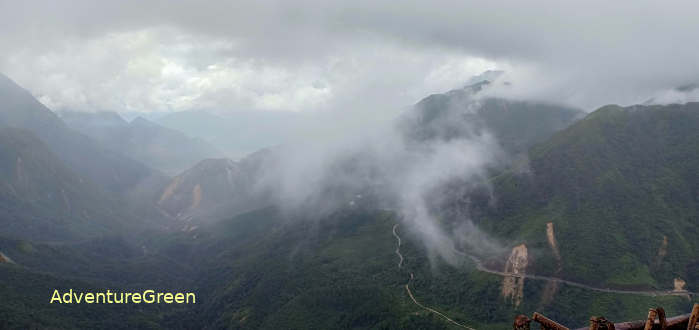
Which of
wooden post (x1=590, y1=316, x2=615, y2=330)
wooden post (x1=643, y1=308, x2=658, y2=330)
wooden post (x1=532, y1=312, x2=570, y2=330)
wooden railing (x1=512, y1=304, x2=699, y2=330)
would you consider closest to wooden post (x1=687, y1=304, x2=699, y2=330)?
wooden railing (x1=512, y1=304, x2=699, y2=330)

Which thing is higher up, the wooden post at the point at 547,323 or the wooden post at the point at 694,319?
the wooden post at the point at 547,323

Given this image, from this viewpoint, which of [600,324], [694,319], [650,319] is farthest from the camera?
[694,319]

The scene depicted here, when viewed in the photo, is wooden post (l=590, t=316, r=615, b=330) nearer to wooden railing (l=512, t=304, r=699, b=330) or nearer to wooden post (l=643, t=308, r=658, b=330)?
wooden railing (l=512, t=304, r=699, b=330)

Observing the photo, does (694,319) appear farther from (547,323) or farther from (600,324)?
(547,323)

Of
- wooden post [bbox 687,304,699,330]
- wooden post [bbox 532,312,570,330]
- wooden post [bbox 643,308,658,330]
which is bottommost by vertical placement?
wooden post [bbox 687,304,699,330]

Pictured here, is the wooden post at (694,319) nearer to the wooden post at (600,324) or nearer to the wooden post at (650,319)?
the wooden post at (650,319)

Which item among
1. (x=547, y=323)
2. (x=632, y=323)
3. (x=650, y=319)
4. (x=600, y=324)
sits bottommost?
(x=632, y=323)

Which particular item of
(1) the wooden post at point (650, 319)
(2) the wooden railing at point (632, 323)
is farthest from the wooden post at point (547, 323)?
(1) the wooden post at point (650, 319)

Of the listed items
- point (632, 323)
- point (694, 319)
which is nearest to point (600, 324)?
point (632, 323)

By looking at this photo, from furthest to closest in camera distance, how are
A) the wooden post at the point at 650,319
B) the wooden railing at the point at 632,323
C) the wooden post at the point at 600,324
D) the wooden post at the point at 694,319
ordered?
1. the wooden post at the point at 694,319
2. the wooden post at the point at 650,319
3. the wooden railing at the point at 632,323
4. the wooden post at the point at 600,324

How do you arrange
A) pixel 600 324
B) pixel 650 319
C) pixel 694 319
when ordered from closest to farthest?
pixel 600 324 < pixel 650 319 < pixel 694 319

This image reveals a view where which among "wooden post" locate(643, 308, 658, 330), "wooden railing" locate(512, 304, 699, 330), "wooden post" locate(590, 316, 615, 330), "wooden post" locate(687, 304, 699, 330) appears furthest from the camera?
"wooden post" locate(687, 304, 699, 330)

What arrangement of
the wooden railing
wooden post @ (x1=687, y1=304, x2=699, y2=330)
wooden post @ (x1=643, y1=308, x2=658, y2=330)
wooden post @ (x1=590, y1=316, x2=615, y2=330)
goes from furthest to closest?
wooden post @ (x1=687, y1=304, x2=699, y2=330) → wooden post @ (x1=643, y1=308, x2=658, y2=330) → the wooden railing → wooden post @ (x1=590, y1=316, x2=615, y2=330)
